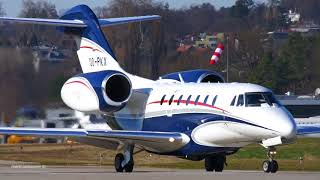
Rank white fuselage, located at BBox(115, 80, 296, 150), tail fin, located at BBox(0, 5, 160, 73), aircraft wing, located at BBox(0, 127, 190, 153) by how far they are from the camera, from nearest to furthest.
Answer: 1. white fuselage, located at BBox(115, 80, 296, 150)
2. aircraft wing, located at BBox(0, 127, 190, 153)
3. tail fin, located at BBox(0, 5, 160, 73)

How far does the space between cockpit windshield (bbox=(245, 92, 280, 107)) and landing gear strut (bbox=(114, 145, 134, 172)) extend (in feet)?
14.9

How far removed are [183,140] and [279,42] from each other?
63.3m

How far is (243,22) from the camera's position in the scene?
9950 centimetres

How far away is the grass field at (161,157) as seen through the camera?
1998 inches

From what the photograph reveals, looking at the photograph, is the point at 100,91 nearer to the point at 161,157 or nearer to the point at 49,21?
the point at 49,21

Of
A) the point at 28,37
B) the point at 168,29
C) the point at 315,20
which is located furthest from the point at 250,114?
the point at 315,20

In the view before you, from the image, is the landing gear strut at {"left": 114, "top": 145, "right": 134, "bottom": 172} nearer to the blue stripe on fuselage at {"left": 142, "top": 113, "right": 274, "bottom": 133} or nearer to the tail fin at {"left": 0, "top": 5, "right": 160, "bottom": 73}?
the blue stripe on fuselage at {"left": 142, "top": 113, "right": 274, "bottom": 133}

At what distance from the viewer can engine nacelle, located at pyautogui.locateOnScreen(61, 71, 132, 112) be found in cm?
4003

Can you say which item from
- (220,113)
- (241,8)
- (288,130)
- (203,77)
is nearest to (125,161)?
(220,113)

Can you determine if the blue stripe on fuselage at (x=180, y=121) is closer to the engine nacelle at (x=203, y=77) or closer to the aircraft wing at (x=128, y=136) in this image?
the aircraft wing at (x=128, y=136)

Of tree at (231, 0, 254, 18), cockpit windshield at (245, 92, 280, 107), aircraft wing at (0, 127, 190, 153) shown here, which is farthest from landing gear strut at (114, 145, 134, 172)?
tree at (231, 0, 254, 18)

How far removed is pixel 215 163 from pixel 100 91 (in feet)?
15.5

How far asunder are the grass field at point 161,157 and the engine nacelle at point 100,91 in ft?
28.2

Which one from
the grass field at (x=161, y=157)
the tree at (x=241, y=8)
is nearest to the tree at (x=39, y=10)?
the grass field at (x=161, y=157)
